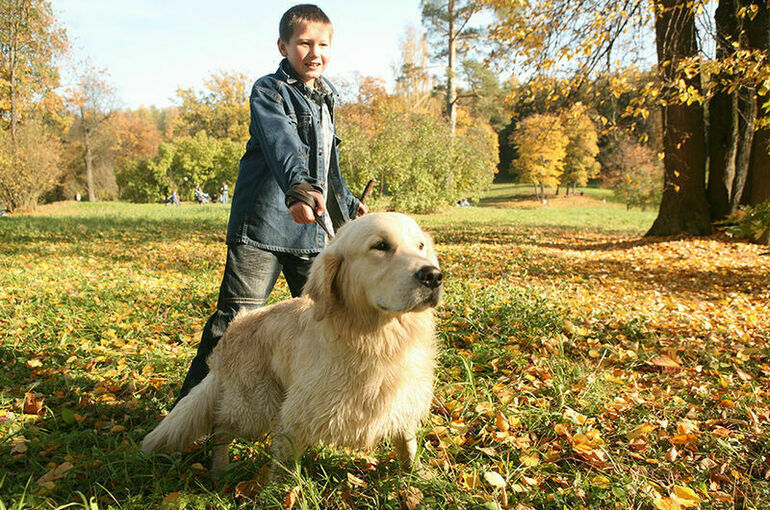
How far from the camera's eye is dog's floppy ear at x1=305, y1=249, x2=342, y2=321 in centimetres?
225

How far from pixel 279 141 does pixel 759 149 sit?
10657mm

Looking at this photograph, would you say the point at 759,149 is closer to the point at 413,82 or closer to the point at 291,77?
the point at 291,77

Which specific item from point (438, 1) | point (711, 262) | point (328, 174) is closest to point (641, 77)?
point (711, 262)

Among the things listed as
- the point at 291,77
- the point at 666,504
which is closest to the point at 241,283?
the point at 291,77

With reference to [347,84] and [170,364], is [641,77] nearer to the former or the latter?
[170,364]

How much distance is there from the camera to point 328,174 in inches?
128

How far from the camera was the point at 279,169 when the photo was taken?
254 cm

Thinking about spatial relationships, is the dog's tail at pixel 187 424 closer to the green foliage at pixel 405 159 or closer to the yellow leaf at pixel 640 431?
the yellow leaf at pixel 640 431

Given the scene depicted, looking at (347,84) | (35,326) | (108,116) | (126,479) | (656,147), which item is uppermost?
(347,84)

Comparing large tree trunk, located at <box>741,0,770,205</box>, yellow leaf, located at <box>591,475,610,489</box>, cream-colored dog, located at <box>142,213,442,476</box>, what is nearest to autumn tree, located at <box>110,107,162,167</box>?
large tree trunk, located at <box>741,0,770,205</box>

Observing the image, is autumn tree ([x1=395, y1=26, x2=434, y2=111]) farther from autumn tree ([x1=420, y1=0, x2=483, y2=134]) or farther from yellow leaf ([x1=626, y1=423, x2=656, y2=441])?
yellow leaf ([x1=626, y1=423, x2=656, y2=441])

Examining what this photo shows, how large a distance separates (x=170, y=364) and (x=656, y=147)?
14.7m

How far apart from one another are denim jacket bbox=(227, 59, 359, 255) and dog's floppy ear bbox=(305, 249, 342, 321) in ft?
1.87

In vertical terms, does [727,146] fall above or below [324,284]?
above
